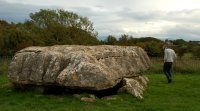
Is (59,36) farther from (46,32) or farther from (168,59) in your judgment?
(168,59)

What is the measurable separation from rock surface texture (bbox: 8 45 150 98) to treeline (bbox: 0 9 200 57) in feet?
31.2

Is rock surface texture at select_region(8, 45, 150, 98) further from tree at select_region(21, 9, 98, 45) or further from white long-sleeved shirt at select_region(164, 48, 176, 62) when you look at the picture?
tree at select_region(21, 9, 98, 45)

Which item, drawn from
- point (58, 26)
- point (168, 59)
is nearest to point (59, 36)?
point (58, 26)

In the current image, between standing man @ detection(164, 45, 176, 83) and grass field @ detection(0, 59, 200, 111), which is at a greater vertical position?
standing man @ detection(164, 45, 176, 83)

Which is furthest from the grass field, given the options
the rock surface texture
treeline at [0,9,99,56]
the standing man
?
treeline at [0,9,99,56]

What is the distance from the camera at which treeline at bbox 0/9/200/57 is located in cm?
4188

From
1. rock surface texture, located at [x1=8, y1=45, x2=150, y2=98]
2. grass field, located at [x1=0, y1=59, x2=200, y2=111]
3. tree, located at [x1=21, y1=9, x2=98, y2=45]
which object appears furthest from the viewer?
tree, located at [x1=21, y1=9, x2=98, y2=45]

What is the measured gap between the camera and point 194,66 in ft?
107

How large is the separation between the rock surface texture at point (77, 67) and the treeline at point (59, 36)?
9510 millimetres

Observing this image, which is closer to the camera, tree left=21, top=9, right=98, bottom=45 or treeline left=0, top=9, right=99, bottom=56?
treeline left=0, top=9, right=99, bottom=56

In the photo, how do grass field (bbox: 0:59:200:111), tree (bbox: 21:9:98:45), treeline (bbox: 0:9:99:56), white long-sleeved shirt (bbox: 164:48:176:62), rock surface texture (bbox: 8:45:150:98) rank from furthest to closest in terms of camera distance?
1. tree (bbox: 21:9:98:45)
2. treeline (bbox: 0:9:99:56)
3. white long-sleeved shirt (bbox: 164:48:176:62)
4. rock surface texture (bbox: 8:45:150:98)
5. grass field (bbox: 0:59:200:111)

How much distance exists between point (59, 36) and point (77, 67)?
40.6 meters

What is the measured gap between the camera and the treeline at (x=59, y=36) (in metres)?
41.9

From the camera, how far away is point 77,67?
15.4m
